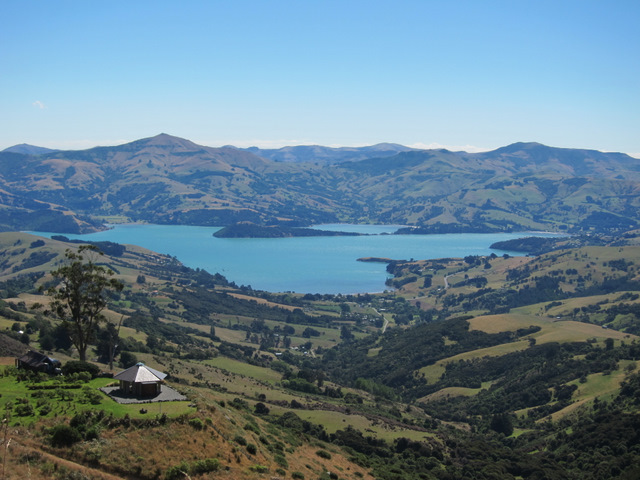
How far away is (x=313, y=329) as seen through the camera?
150000 millimetres

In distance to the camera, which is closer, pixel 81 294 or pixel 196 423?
pixel 196 423

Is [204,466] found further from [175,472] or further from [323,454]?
[323,454]

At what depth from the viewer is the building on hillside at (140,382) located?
1106 inches

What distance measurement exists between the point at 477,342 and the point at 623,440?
64.9 m

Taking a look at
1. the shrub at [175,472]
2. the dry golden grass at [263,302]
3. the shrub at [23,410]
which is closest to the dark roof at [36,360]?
the shrub at [23,410]

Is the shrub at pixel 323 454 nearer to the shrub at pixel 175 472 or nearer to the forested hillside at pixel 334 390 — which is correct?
the forested hillside at pixel 334 390

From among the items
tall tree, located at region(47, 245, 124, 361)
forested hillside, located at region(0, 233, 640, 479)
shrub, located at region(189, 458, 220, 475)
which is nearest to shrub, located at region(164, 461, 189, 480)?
forested hillside, located at region(0, 233, 640, 479)

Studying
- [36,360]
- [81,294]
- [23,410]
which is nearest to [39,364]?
[36,360]

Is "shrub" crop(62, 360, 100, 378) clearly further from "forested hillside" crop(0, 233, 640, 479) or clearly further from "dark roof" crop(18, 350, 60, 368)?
"dark roof" crop(18, 350, 60, 368)

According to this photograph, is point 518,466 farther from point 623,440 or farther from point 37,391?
point 37,391

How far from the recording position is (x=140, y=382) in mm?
28047

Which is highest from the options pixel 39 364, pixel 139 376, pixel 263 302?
pixel 139 376

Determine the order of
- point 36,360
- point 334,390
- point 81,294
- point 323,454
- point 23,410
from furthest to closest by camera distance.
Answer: point 334,390 → point 81,294 → point 323,454 → point 36,360 → point 23,410

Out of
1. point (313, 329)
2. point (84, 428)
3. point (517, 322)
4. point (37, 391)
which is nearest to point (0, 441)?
point (84, 428)
